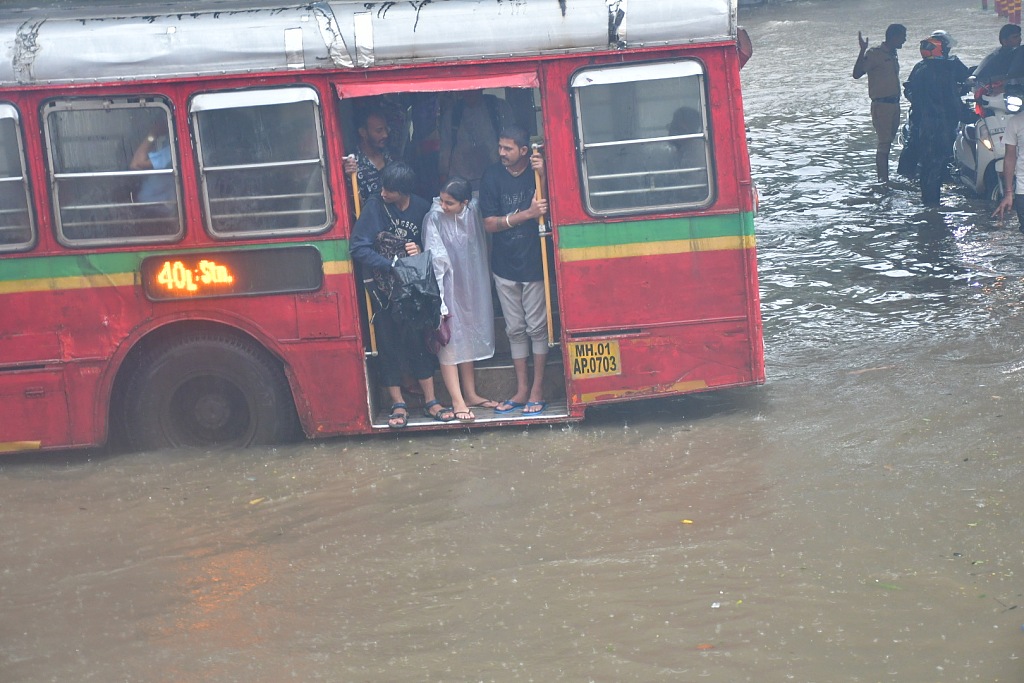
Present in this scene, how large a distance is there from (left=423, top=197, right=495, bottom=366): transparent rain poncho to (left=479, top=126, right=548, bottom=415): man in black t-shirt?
4.3 inches

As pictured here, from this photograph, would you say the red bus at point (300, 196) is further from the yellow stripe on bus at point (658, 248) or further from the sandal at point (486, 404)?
the sandal at point (486, 404)

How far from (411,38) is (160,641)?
11.8 ft

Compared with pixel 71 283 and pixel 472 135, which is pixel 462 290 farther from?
pixel 71 283

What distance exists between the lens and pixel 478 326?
7.78m

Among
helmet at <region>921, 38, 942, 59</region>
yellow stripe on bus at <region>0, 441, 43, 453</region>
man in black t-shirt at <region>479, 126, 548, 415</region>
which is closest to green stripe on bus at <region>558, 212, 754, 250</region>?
man in black t-shirt at <region>479, 126, 548, 415</region>

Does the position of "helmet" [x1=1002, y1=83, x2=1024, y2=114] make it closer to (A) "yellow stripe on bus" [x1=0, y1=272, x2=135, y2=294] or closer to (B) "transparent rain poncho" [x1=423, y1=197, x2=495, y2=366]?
(B) "transparent rain poncho" [x1=423, y1=197, x2=495, y2=366]

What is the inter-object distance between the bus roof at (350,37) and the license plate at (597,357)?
5.69ft

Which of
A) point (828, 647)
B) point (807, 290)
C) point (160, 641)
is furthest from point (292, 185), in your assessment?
point (807, 290)

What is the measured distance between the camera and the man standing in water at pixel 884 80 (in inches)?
→ 533

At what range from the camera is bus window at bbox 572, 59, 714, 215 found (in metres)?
7.03

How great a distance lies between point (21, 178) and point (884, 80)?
9.82 meters

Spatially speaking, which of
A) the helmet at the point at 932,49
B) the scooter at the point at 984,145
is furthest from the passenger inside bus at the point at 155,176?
the helmet at the point at 932,49

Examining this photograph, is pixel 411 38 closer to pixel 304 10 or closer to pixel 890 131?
pixel 304 10

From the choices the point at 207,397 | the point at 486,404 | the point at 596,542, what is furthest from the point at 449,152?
the point at 596,542
